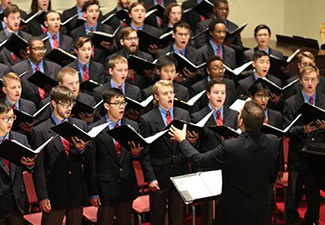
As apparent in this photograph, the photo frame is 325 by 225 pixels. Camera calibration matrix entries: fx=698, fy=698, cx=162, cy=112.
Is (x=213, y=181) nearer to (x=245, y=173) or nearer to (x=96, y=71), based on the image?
(x=245, y=173)

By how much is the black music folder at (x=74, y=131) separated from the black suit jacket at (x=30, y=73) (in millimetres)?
1410

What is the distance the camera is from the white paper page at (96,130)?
5.25m

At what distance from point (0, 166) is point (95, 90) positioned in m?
1.57

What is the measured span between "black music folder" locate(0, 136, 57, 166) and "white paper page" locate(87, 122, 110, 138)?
1.07 feet

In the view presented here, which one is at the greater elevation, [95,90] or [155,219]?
[95,90]

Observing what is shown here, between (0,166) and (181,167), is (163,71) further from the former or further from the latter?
(0,166)

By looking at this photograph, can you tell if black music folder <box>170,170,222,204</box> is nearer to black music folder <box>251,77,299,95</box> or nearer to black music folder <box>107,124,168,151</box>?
black music folder <box>107,124,168,151</box>

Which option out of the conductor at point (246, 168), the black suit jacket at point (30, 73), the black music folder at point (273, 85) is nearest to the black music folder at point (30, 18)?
the black suit jacket at point (30, 73)

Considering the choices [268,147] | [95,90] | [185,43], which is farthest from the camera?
[185,43]

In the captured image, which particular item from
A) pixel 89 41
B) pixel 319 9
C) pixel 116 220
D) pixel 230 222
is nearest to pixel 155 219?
pixel 116 220

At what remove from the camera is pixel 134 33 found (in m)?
7.39

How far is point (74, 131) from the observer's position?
523cm

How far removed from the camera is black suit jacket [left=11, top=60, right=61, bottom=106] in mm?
6688

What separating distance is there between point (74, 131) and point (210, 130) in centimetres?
137
